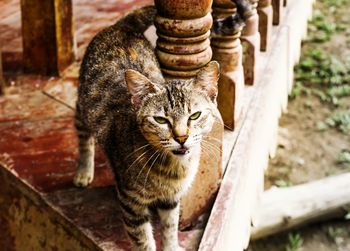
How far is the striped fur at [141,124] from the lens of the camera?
2.01 meters

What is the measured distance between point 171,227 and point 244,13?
0.91 meters

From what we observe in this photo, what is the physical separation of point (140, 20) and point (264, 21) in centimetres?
105

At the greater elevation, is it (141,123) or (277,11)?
(141,123)

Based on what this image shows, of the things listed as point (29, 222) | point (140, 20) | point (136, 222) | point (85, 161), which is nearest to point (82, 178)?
point (85, 161)

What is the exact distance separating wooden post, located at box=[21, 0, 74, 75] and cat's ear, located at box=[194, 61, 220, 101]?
1603 millimetres

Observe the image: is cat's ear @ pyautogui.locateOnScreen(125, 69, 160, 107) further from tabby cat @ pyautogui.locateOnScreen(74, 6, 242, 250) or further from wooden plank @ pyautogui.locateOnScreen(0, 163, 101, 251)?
wooden plank @ pyautogui.locateOnScreen(0, 163, 101, 251)

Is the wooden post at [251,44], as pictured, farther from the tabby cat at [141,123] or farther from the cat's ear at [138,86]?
the cat's ear at [138,86]

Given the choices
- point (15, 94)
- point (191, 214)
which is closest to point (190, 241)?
point (191, 214)

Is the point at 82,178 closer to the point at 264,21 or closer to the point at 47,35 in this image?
the point at 47,35

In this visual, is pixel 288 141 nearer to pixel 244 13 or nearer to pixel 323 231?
pixel 323 231

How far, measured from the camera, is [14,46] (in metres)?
3.92

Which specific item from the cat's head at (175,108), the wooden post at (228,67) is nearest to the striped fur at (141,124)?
the cat's head at (175,108)

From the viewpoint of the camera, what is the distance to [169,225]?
89.5 inches

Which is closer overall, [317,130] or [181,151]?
[181,151]
